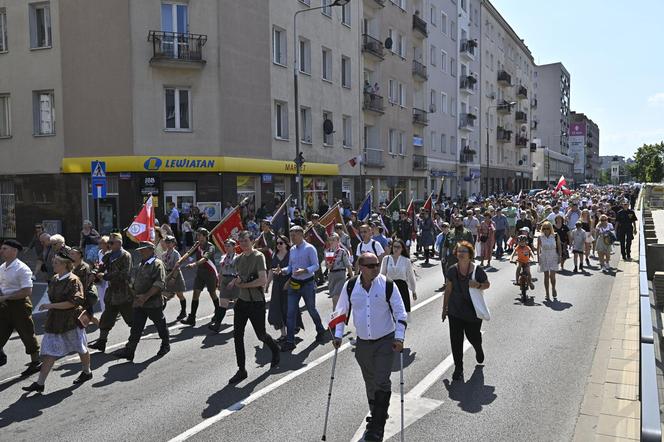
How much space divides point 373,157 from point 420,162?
26.8 feet

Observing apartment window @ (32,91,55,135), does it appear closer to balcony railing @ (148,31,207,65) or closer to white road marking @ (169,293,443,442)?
balcony railing @ (148,31,207,65)

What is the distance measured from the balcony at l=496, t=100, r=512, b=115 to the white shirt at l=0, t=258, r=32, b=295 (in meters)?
63.7

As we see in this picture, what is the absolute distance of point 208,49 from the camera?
23922 mm

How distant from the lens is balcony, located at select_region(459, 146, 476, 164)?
181 ft

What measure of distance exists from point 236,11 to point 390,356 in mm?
22127

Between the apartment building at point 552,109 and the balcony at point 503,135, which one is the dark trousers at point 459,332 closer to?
the balcony at point 503,135

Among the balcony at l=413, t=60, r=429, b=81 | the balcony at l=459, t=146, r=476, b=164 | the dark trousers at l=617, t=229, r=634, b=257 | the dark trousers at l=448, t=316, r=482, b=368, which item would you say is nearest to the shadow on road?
the dark trousers at l=448, t=316, r=482, b=368

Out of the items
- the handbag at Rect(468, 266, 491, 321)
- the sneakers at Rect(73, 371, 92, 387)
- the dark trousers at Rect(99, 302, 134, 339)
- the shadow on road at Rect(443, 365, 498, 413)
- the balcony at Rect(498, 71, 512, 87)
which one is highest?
the balcony at Rect(498, 71, 512, 87)

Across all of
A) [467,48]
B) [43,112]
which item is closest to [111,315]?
[43,112]

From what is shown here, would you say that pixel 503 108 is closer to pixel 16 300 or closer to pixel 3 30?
pixel 3 30

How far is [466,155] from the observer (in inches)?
2189

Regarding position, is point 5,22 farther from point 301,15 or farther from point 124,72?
point 301,15

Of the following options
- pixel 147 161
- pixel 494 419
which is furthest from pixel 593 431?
pixel 147 161

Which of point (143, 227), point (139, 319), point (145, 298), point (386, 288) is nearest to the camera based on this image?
point (386, 288)
